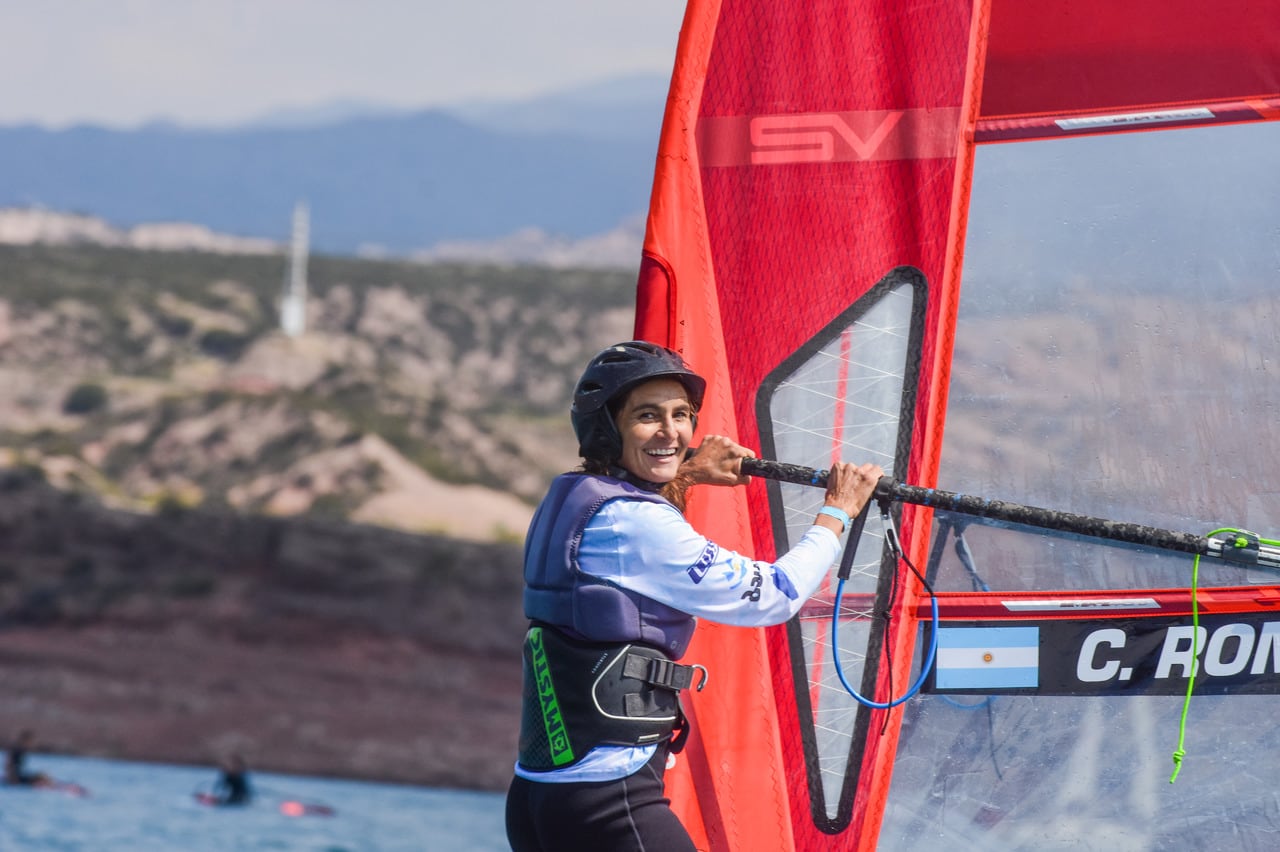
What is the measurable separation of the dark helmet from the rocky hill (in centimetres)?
2819

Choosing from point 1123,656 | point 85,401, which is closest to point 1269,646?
point 1123,656

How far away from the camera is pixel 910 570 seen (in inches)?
152

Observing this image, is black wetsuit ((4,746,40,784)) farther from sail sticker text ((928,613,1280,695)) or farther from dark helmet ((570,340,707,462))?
dark helmet ((570,340,707,462))

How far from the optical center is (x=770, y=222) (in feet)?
13.2

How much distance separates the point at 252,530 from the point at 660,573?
32518 millimetres

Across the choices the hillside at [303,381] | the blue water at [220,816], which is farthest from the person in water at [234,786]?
the hillside at [303,381]

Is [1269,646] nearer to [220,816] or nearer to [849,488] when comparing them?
[849,488]

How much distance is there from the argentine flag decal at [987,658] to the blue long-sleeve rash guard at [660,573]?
0.79 m

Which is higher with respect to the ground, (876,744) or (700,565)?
(700,565)

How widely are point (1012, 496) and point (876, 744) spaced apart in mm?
672

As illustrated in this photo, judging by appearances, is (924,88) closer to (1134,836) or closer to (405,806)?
(1134,836)

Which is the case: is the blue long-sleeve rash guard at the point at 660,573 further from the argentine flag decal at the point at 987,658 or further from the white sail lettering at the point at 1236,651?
the white sail lettering at the point at 1236,651

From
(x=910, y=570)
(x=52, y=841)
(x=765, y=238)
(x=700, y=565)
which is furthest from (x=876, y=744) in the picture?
(x=52, y=841)

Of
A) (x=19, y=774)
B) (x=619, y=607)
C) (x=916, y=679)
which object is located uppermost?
(x=619, y=607)
